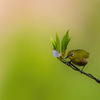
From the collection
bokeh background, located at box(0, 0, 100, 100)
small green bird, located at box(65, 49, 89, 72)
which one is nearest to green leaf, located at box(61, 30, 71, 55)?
small green bird, located at box(65, 49, 89, 72)

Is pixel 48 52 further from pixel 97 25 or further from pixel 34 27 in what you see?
pixel 97 25

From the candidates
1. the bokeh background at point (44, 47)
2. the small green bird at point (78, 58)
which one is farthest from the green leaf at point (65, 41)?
the bokeh background at point (44, 47)

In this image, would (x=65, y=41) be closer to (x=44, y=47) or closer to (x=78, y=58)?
(x=78, y=58)

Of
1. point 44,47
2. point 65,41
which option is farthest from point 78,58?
point 44,47

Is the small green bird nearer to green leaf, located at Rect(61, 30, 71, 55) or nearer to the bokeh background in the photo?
green leaf, located at Rect(61, 30, 71, 55)

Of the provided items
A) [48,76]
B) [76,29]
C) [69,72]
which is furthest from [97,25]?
[48,76]

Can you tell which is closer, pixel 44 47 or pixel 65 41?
pixel 65 41

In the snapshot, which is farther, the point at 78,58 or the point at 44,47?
the point at 44,47

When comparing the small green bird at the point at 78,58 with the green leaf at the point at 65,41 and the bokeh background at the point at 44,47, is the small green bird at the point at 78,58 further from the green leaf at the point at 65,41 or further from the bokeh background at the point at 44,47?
the bokeh background at the point at 44,47
